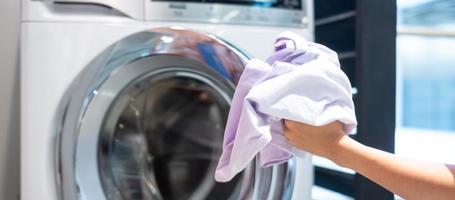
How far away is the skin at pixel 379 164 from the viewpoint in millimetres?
446

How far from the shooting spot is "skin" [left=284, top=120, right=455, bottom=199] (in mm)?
446

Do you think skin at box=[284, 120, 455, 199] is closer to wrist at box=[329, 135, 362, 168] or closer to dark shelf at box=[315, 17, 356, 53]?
wrist at box=[329, 135, 362, 168]

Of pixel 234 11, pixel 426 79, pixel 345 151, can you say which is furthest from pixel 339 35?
pixel 426 79

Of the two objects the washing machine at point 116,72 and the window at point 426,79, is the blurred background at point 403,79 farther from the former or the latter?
the washing machine at point 116,72

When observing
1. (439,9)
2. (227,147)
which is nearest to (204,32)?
(227,147)

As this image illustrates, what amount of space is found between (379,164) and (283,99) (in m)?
0.12

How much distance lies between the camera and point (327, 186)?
1312 millimetres

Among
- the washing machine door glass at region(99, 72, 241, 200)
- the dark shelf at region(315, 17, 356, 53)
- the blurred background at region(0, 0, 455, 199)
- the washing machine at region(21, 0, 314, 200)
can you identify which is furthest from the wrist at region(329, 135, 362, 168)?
the dark shelf at region(315, 17, 356, 53)

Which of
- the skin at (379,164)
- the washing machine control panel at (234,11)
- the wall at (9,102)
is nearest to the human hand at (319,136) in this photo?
the skin at (379,164)

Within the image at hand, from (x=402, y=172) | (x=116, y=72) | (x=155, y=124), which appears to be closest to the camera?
(x=402, y=172)

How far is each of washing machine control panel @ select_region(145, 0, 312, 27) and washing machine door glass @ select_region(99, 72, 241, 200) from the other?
11 cm

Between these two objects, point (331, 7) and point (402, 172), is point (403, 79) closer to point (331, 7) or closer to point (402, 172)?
point (331, 7)

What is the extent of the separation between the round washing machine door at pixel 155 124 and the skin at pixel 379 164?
25 centimetres

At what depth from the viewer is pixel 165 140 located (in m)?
1.07
